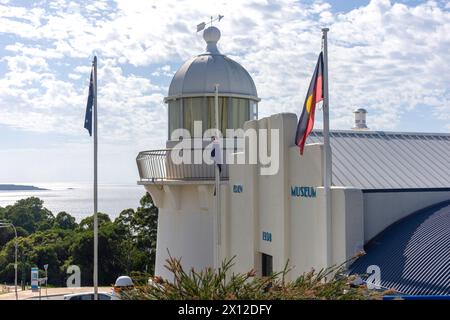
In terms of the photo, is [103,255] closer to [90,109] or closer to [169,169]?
[169,169]

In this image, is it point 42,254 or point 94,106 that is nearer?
point 94,106

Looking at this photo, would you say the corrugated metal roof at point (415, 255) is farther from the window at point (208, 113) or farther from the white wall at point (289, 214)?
the window at point (208, 113)

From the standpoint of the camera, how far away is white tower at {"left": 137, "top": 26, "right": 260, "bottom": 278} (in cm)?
1969

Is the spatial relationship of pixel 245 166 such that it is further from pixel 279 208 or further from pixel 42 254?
pixel 42 254

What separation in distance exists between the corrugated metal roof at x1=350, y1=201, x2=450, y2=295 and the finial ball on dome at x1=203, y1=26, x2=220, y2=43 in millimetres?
11447

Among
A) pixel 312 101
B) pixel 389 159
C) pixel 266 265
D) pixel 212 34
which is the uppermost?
pixel 212 34

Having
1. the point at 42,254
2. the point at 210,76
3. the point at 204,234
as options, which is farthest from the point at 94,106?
the point at 42,254

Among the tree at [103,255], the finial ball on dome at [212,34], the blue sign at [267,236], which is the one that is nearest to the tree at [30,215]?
the tree at [103,255]

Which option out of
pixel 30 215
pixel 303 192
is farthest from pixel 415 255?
pixel 30 215

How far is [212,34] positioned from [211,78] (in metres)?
2.54

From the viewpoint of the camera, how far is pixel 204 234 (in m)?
20.0

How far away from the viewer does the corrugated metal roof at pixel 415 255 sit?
33.2 ft

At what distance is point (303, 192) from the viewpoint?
42.8 feet
